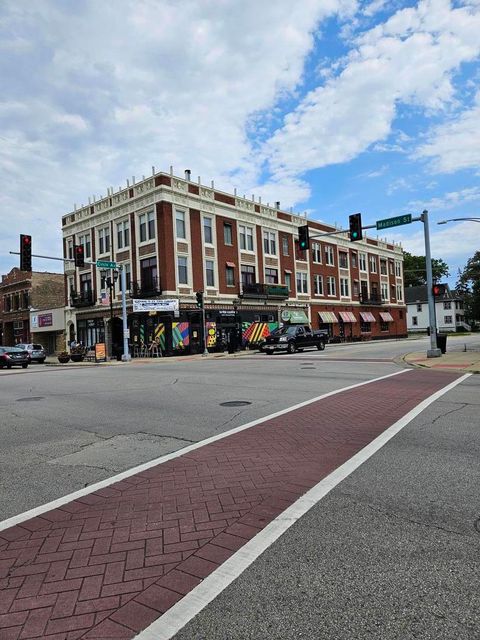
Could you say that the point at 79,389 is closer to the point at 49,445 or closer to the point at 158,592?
the point at 49,445

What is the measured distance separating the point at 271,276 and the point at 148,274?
1354cm

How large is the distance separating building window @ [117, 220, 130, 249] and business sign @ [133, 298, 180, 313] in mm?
7256

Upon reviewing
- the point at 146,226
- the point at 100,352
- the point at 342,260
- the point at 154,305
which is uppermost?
the point at 146,226

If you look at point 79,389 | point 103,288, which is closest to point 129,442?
point 79,389

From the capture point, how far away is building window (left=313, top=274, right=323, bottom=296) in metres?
52.6

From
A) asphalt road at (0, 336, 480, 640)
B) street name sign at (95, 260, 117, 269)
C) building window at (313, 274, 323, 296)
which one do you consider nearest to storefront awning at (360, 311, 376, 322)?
building window at (313, 274, 323, 296)

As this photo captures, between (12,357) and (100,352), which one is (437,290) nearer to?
(100,352)

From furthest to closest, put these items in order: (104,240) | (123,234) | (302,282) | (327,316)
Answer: (327,316), (302,282), (104,240), (123,234)

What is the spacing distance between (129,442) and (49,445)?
1.22m

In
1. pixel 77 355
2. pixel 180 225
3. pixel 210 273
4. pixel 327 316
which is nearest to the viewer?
pixel 77 355

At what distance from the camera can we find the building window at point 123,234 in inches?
1569

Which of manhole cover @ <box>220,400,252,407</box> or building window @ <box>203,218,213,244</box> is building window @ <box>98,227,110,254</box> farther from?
manhole cover @ <box>220,400,252,407</box>

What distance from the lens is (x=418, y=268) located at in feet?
334

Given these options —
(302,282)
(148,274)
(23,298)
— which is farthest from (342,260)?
(23,298)
